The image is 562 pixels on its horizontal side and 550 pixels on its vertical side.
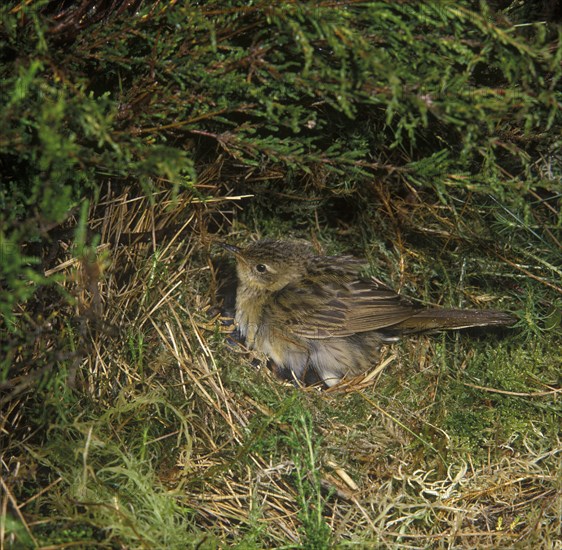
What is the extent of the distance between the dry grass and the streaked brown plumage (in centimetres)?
35

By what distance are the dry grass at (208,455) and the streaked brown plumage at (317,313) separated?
13.7 inches

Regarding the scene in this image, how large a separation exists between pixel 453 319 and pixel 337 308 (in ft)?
2.56

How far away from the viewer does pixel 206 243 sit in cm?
467

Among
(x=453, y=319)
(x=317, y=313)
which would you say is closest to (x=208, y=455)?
(x=317, y=313)

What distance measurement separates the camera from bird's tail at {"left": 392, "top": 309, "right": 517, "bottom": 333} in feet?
13.8

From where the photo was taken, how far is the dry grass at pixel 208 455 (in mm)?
3127

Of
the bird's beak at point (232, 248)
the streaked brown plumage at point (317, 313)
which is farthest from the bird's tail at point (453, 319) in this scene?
the bird's beak at point (232, 248)

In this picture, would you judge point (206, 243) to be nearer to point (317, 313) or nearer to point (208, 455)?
point (317, 313)

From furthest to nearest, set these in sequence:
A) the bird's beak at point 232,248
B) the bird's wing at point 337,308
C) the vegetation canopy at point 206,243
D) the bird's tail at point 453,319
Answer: the bird's beak at point 232,248 < the bird's wing at point 337,308 < the bird's tail at point 453,319 < the vegetation canopy at point 206,243

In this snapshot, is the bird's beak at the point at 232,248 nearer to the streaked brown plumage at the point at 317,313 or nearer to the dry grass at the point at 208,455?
the streaked brown plumage at the point at 317,313

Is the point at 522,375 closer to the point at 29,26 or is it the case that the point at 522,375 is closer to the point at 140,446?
the point at 140,446

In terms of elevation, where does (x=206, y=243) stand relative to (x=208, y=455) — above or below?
above

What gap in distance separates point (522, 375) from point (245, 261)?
6.52 ft

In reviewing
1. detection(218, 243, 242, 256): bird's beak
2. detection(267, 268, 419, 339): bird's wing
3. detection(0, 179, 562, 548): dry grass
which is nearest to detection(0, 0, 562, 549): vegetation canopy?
detection(0, 179, 562, 548): dry grass
